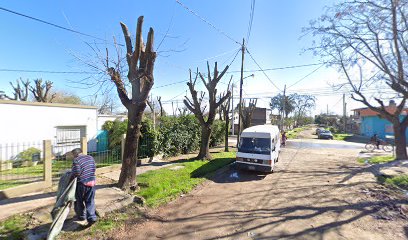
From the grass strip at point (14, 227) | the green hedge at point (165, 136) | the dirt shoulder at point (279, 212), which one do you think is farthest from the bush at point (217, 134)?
the grass strip at point (14, 227)

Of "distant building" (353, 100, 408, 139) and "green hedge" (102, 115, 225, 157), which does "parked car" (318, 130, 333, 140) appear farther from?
"green hedge" (102, 115, 225, 157)

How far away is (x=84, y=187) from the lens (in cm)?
480

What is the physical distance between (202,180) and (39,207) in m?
5.33

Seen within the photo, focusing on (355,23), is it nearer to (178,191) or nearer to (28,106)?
(178,191)

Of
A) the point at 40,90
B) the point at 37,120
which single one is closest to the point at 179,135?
the point at 37,120

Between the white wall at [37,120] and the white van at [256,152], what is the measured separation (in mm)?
9632

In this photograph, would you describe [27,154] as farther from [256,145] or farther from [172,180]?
[256,145]

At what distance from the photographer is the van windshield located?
34.4 ft

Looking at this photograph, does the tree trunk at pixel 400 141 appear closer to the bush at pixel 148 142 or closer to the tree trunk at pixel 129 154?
the bush at pixel 148 142

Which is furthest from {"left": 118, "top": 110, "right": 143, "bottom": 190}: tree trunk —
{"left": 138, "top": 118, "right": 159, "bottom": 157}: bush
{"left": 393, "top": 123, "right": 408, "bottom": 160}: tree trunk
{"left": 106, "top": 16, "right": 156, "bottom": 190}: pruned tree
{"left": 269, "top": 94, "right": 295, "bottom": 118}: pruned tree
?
{"left": 269, "top": 94, "right": 295, "bottom": 118}: pruned tree

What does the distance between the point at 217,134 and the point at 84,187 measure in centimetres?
1606

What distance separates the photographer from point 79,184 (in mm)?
4773

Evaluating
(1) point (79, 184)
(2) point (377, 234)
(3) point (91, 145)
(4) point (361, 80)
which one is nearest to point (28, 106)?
(3) point (91, 145)

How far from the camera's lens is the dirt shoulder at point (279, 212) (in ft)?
15.8
